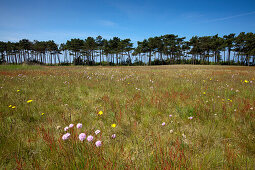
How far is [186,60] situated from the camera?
2923 inches

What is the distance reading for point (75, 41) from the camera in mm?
65438

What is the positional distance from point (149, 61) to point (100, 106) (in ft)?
233

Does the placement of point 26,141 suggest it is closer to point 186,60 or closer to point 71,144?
point 71,144

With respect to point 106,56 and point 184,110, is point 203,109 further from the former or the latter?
point 106,56

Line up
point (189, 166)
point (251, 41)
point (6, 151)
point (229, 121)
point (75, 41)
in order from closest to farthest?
point (189, 166)
point (6, 151)
point (229, 121)
point (251, 41)
point (75, 41)

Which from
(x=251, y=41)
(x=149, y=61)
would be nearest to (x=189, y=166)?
(x=149, y=61)

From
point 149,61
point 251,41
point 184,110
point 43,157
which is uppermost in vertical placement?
point 251,41

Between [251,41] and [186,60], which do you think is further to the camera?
[186,60]

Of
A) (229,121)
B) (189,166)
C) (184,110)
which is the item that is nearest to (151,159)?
(189,166)

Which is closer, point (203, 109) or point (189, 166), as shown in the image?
point (189, 166)

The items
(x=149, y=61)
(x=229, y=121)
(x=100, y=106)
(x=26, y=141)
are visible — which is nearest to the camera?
(x=26, y=141)

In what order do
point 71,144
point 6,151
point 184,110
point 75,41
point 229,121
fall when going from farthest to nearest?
point 75,41
point 184,110
point 229,121
point 6,151
point 71,144

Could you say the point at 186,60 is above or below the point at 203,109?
above

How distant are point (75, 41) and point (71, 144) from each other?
75269mm
